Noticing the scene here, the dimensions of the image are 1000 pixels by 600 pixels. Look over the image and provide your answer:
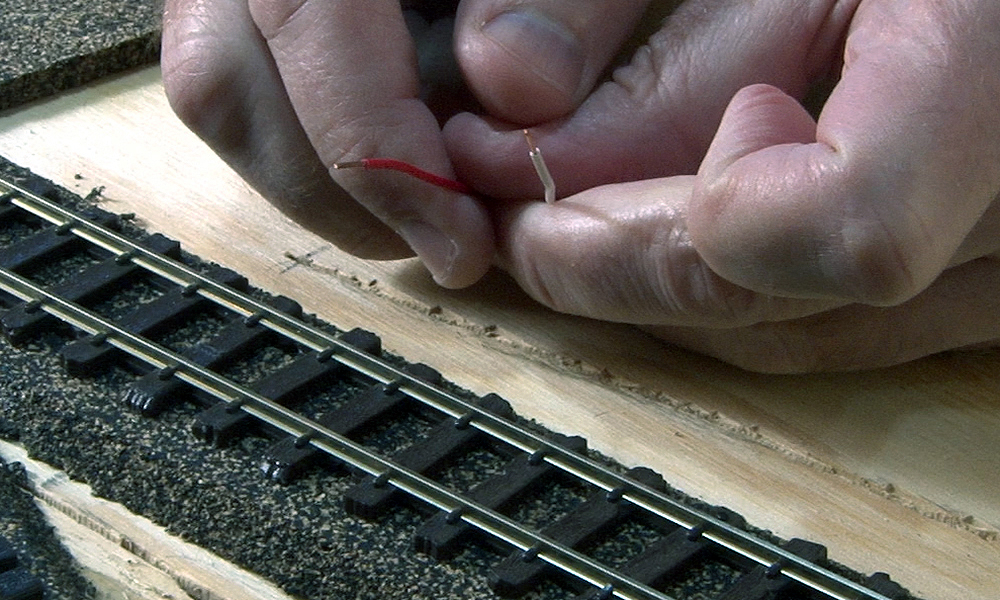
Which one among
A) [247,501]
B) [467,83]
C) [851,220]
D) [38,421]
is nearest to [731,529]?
[851,220]

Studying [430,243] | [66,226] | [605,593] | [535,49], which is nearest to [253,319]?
[430,243]

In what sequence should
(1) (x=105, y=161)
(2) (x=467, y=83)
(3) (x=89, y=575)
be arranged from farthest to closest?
(1) (x=105, y=161) → (2) (x=467, y=83) → (3) (x=89, y=575)

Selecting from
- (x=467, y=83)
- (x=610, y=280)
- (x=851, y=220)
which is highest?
(x=851, y=220)

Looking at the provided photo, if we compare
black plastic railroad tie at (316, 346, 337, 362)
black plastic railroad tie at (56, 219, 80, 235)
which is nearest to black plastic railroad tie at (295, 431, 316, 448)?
black plastic railroad tie at (316, 346, 337, 362)

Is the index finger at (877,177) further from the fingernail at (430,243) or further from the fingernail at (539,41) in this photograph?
the fingernail at (430,243)

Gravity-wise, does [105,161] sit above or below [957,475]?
below

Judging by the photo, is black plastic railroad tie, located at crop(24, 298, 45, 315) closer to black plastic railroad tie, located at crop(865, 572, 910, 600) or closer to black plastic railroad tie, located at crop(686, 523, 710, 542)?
black plastic railroad tie, located at crop(686, 523, 710, 542)

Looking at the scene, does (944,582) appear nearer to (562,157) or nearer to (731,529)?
(731,529)
